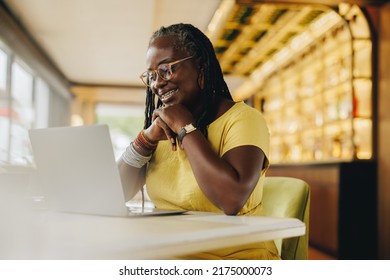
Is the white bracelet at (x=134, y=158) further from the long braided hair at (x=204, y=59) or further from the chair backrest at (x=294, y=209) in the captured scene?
the chair backrest at (x=294, y=209)

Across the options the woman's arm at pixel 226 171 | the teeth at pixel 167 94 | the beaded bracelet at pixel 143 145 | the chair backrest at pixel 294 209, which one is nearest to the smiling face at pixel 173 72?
the teeth at pixel 167 94

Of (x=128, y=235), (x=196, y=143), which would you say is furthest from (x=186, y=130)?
(x=128, y=235)

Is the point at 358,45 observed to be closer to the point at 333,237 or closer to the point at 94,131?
the point at 333,237

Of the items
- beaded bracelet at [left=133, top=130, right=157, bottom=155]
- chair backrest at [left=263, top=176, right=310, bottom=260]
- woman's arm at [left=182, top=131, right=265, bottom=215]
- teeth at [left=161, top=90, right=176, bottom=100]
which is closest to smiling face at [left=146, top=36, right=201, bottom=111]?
teeth at [left=161, top=90, right=176, bottom=100]

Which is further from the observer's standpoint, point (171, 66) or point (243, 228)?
point (171, 66)

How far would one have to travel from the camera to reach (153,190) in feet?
3.91

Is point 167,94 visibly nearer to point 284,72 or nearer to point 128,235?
point 128,235

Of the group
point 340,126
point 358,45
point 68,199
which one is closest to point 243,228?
point 68,199

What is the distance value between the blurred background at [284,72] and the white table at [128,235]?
1.41 ft

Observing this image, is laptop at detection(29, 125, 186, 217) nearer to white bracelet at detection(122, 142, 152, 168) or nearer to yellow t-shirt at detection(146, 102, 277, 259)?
yellow t-shirt at detection(146, 102, 277, 259)

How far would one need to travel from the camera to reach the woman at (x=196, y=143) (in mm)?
968
